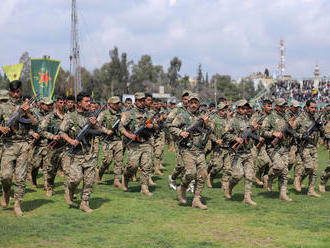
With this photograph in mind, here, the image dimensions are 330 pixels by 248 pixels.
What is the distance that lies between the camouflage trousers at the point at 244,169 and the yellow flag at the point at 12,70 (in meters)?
20.0

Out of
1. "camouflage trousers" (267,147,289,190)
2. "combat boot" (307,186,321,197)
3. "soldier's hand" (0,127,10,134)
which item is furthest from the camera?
"combat boot" (307,186,321,197)

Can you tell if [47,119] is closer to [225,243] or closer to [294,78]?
[225,243]

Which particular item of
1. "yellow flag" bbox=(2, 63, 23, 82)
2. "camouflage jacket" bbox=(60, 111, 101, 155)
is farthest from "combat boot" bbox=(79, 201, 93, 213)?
"yellow flag" bbox=(2, 63, 23, 82)

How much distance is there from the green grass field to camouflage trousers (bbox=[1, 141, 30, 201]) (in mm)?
633

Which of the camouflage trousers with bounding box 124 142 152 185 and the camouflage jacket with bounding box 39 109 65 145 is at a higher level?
the camouflage jacket with bounding box 39 109 65 145

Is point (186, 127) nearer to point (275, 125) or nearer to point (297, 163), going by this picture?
point (275, 125)

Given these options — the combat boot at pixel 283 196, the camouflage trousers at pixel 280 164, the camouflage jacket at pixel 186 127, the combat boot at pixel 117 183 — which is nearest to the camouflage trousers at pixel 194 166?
the camouflage jacket at pixel 186 127

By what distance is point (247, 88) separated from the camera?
126250mm

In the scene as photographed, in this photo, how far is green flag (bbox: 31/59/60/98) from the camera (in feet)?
81.3

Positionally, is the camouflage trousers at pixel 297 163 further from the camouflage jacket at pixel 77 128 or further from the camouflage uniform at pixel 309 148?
the camouflage jacket at pixel 77 128

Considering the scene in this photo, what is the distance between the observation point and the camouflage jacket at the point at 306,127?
10.9 meters

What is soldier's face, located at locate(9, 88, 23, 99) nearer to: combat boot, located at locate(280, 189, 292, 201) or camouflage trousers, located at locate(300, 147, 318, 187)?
combat boot, located at locate(280, 189, 292, 201)

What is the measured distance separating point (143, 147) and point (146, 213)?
7.75 feet

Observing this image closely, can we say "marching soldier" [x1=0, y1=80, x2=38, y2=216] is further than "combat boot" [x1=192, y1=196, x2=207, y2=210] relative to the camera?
No
